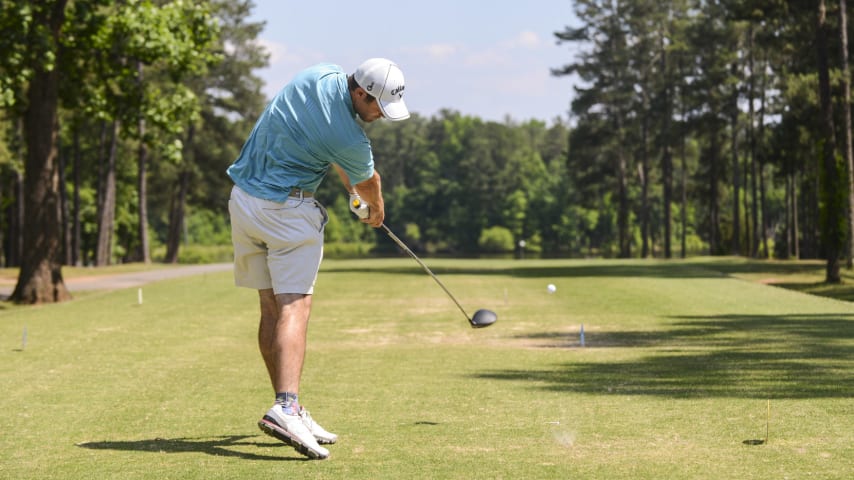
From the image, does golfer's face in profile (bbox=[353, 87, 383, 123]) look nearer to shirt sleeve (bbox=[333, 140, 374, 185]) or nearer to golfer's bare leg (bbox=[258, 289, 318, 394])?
shirt sleeve (bbox=[333, 140, 374, 185])

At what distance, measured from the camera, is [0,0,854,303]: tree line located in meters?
28.2

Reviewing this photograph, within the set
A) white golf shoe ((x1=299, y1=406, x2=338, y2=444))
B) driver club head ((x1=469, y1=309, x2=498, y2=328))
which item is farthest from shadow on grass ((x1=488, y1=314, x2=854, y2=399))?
white golf shoe ((x1=299, y1=406, x2=338, y2=444))

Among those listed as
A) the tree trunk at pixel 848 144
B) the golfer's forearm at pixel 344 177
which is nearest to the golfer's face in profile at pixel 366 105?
the golfer's forearm at pixel 344 177

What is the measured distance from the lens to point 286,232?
8.02 metres

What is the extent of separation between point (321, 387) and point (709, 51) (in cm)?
7348

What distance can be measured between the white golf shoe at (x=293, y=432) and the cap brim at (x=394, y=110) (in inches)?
77.3

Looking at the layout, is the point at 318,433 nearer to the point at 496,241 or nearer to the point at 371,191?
the point at 371,191

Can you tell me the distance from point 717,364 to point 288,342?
6937 millimetres

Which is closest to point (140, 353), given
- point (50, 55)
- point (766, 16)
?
point (50, 55)

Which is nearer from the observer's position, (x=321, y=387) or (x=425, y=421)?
(x=425, y=421)

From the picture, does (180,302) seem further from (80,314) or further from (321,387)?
(321,387)

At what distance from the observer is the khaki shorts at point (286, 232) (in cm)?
801

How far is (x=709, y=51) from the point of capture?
81.1m

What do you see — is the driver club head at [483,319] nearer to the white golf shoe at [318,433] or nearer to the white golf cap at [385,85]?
the white golf shoe at [318,433]
